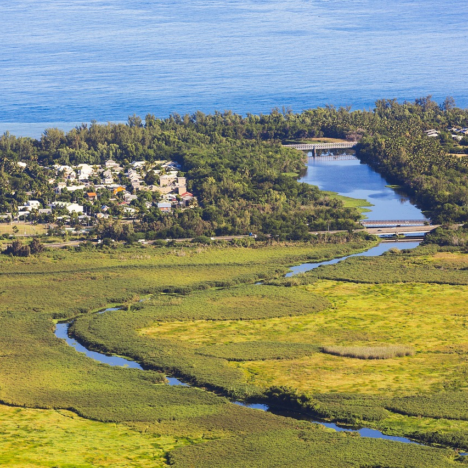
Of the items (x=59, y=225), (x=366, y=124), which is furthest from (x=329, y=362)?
(x=366, y=124)

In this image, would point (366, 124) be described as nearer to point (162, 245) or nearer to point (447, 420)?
point (162, 245)

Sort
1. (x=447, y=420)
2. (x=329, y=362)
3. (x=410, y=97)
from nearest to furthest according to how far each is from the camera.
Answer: (x=447, y=420)
(x=329, y=362)
(x=410, y=97)

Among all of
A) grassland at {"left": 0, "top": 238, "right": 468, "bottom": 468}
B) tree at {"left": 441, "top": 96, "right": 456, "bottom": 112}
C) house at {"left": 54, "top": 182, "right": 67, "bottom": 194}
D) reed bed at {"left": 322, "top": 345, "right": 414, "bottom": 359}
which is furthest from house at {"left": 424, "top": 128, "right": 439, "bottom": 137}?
reed bed at {"left": 322, "top": 345, "right": 414, "bottom": 359}

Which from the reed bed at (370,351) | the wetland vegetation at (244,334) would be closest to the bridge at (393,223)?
the wetland vegetation at (244,334)

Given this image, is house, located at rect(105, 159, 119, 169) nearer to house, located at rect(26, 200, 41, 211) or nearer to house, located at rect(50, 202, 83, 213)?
house, located at rect(50, 202, 83, 213)

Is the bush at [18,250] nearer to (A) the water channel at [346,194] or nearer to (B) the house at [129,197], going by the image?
(A) the water channel at [346,194]

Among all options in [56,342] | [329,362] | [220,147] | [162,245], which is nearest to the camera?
[329,362]
